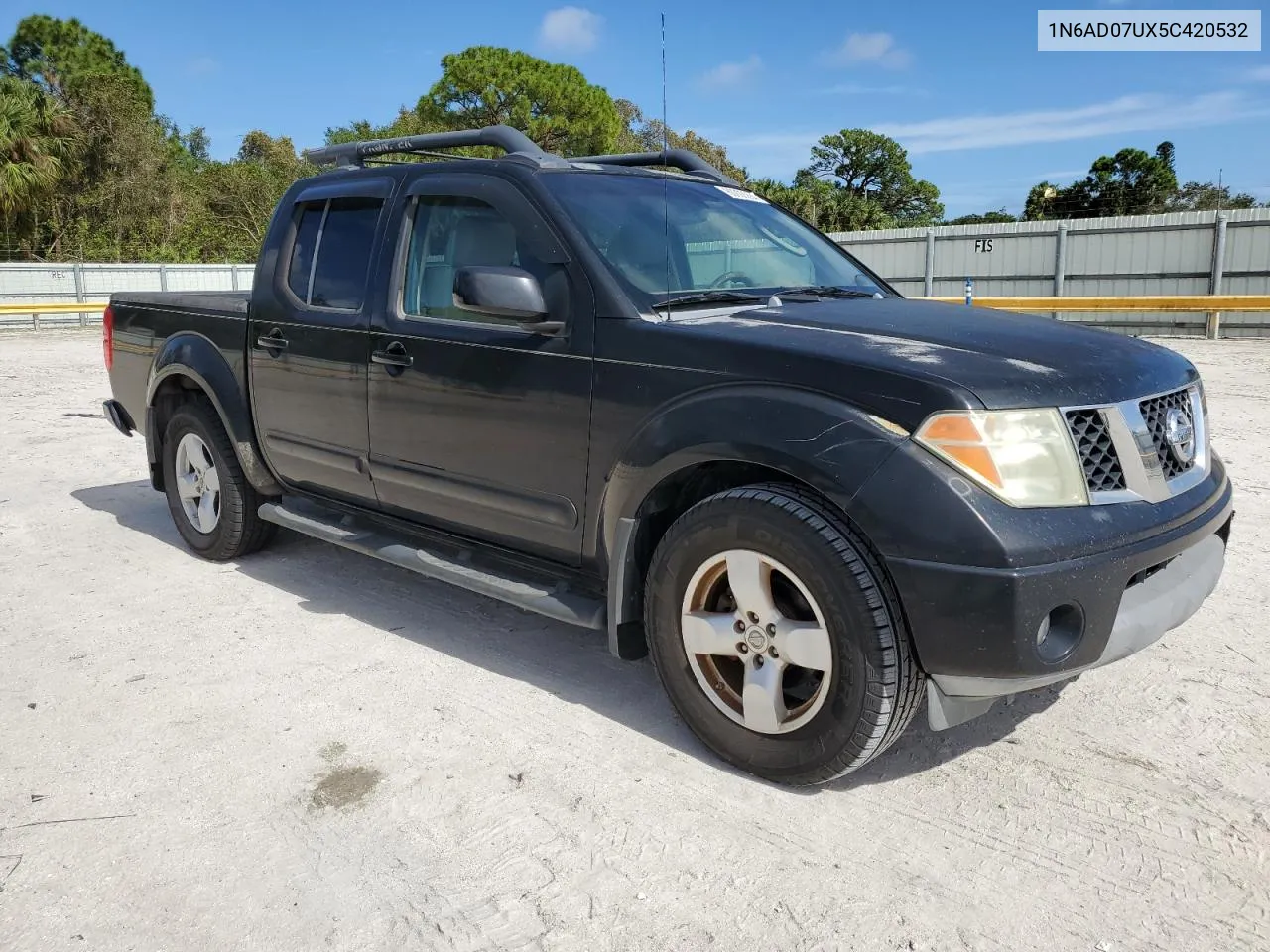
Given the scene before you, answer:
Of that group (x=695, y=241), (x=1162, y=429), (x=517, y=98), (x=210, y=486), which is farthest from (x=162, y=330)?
(x=517, y=98)

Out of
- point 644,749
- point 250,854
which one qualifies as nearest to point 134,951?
point 250,854

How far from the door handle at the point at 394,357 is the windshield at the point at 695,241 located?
84 cm

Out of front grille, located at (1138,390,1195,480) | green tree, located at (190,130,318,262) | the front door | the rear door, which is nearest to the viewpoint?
front grille, located at (1138,390,1195,480)

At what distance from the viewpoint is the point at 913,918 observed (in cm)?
235

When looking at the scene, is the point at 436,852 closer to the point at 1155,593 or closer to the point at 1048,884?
the point at 1048,884

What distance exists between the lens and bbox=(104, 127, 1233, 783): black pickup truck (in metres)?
2.53

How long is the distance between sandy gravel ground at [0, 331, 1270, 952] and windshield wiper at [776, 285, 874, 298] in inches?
59.1

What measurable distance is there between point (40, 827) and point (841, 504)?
2.32 meters

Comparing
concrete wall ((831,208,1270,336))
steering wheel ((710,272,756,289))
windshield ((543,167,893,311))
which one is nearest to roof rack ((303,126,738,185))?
windshield ((543,167,893,311))

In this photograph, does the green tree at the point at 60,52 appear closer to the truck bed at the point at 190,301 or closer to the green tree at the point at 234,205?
the green tree at the point at 234,205

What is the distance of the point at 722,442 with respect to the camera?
2834 mm

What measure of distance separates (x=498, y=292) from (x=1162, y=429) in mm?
1984

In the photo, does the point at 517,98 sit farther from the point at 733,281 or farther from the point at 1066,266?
the point at 733,281

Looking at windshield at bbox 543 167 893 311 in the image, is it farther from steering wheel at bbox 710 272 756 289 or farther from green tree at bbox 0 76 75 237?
green tree at bbox 0 76 75 237
